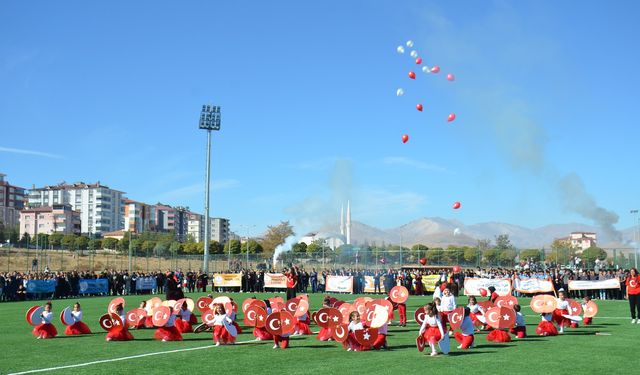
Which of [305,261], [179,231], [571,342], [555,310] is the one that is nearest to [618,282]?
[555,310]

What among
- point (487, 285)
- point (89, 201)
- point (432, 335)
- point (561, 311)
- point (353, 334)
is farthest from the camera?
point (89, 201)

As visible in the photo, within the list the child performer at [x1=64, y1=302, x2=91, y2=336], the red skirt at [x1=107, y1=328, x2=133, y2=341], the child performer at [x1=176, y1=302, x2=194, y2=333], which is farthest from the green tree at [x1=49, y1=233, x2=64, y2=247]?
the red skirt at [x1=107, y1=328, x2=133, y2=341]

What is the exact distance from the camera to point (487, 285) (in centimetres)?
3881

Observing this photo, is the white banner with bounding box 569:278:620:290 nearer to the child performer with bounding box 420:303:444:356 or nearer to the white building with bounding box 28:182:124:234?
the child performer with bounding box 420:303:444:356

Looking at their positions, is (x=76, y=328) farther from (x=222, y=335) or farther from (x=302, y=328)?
(x=302, y=328)

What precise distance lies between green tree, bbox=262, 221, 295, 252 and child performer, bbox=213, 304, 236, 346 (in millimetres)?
106170

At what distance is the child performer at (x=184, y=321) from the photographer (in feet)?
69.5

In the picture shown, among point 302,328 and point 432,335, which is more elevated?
point 432,335

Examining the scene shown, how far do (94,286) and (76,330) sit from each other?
82.2ft

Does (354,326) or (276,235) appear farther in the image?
(276,235)

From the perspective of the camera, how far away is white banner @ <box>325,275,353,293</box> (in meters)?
45.7

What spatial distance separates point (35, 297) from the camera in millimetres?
41594

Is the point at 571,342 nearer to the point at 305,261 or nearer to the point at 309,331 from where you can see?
the point at 309,331

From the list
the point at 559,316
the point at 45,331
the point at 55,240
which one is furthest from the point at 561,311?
the point at 55,240
